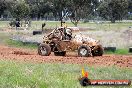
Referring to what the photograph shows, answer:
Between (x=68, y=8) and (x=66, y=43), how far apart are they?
118 ft

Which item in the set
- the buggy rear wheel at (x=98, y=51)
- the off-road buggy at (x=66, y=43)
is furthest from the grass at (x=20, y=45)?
the buggy rear wheel at (x=98, y=51)

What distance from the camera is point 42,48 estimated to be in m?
21.8

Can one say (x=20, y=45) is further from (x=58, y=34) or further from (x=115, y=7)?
(x=115, y=7)

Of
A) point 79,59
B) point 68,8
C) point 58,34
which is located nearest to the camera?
point 79,59

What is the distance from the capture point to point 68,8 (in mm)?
57188

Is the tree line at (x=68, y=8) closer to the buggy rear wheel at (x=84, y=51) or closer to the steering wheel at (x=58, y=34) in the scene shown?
the steering wheel at (x=58, y=34)

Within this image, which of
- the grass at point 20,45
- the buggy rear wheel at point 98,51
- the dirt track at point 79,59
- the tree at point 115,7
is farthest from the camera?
the tree at point 115,7

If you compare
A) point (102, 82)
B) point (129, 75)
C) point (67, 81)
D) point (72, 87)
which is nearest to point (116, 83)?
point (102, 82)

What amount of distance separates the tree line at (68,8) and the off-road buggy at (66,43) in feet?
79.2

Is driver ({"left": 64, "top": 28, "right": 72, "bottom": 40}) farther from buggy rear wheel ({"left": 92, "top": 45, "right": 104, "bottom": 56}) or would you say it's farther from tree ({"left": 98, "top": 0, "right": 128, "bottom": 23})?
tree ({"left": 98, "top": 0, "right": 128, "bottom": 23})

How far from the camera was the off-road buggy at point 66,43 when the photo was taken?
21.2m

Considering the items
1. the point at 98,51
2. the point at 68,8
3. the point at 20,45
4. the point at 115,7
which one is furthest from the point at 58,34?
the point at 115,7

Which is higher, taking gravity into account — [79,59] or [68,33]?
[68,33]

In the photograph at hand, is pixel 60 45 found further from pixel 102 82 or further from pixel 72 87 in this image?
pixel 102 82
